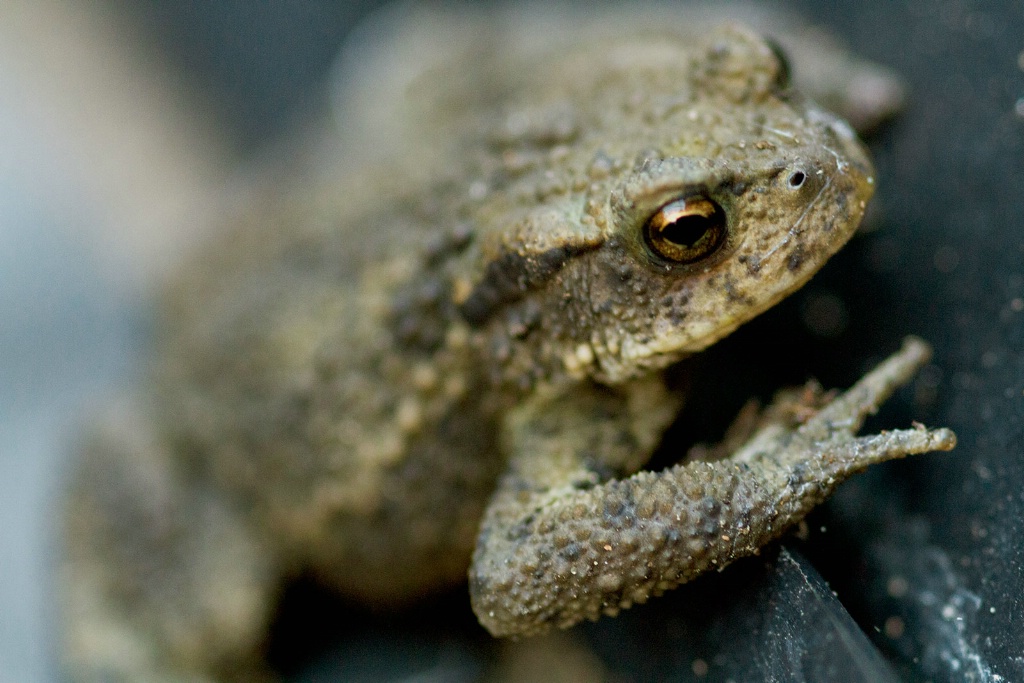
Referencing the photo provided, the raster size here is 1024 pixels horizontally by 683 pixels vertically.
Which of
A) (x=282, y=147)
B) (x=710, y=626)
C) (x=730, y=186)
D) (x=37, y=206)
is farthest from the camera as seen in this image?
(x=37, y=206)

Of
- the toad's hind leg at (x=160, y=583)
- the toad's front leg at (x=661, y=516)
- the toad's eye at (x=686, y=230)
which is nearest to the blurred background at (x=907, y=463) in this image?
the toad's front leg at (x=661, y=516)

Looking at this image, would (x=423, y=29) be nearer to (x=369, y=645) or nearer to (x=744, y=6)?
(x=744, y=6)

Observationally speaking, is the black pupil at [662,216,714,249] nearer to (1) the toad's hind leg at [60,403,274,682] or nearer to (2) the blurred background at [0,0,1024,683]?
(2) the blurred background at [0,0,1024,683]

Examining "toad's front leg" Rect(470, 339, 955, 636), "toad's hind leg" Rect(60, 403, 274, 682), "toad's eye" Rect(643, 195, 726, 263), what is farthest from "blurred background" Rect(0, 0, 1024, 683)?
"toad's eye" Rect(643, 195, 726, 263)

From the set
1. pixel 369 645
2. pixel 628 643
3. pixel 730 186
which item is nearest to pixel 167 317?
pixel 369 645

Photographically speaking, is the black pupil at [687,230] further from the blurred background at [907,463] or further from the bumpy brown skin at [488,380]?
the blurred background at [907,463]

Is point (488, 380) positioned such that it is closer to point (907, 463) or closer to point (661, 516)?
point (661, 516)
